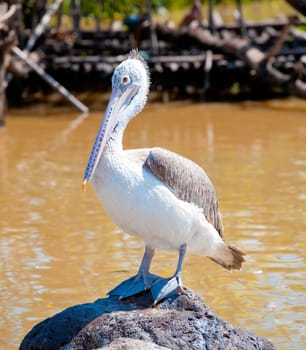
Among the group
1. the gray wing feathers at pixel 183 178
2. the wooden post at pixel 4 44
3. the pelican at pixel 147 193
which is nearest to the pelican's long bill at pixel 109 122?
the pelican at pixel 147 193

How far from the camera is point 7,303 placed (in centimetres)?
569

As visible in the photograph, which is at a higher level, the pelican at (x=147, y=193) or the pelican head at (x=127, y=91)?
the pelican head at (x=127, y=91)

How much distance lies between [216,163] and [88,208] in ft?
6.77

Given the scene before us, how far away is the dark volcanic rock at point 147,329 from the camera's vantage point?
4395mm

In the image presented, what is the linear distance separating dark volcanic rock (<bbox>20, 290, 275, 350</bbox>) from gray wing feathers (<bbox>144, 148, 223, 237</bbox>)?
1.59 feet

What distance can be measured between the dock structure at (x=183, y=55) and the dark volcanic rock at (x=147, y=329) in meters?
9.19

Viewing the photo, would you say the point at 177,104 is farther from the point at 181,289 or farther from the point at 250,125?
the point at 181,289

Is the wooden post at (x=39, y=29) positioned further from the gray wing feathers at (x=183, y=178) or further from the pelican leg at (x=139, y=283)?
the pelican leg at (x=139, y=283)

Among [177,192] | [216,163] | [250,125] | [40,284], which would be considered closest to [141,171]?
[177,192]

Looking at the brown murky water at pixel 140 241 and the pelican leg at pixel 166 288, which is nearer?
the pelican leg at pixel 166 288

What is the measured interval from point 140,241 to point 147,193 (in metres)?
2.60

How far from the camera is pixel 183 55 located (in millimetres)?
15125

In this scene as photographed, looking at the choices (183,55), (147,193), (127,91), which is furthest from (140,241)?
(183,55)

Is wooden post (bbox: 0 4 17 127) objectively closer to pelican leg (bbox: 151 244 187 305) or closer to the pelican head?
the pelican head
